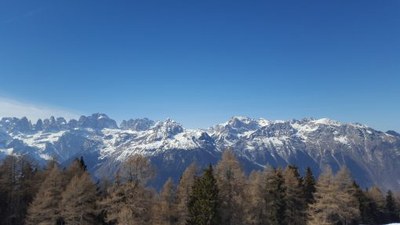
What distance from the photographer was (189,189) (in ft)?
283

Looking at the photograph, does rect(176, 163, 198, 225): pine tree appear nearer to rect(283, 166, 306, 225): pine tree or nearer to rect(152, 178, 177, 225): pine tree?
rect(152, 178, 177, 225): pine tree

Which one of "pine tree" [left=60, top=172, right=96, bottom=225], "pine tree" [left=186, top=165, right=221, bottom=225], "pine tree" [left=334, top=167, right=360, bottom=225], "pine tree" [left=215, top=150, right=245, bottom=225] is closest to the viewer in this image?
"pine tree" [left=186, top=165, right=221, bottom=225]

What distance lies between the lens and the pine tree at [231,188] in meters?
76.4

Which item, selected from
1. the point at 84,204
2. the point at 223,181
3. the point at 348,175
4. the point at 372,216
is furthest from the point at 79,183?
the point at 372,216

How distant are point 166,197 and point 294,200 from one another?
95.1ft

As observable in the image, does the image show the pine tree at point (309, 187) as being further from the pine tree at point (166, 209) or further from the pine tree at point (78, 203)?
the pine tree at point (78, 203)

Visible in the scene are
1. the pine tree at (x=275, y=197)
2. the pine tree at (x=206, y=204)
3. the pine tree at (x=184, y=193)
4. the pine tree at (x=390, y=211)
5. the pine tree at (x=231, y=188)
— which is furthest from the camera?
the pine tree at (x=390, y=211)

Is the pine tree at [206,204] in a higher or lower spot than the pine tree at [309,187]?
lower

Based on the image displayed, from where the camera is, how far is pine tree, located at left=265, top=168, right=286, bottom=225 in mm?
90000

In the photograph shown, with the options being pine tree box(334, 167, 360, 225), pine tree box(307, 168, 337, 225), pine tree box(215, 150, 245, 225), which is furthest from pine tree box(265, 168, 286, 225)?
pine tree box(215, 150, 245, 225)

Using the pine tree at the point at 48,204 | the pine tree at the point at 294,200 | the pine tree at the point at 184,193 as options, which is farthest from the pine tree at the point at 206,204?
the pine tree at the point at 294,200

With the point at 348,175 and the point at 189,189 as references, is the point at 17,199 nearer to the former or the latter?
the point at 189,189

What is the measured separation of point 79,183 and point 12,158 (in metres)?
22.0

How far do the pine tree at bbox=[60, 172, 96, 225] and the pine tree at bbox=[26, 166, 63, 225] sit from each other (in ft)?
6.36
